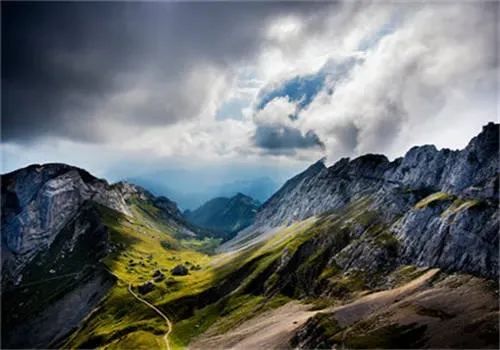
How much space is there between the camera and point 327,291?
18500 centimetres

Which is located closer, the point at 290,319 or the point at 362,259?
the point at 290,319

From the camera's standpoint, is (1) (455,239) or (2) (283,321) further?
(1) (455,239)

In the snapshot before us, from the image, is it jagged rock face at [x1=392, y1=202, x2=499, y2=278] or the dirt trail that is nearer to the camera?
the dirt trail

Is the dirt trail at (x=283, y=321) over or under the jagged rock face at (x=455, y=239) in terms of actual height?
under

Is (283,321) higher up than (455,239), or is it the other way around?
(455,239)

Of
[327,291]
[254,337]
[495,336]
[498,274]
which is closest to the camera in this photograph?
[495,336]

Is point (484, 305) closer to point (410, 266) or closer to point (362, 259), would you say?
point (410, 266)

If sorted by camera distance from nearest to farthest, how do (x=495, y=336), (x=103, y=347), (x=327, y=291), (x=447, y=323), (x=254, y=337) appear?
(x=495, y=336)
(x=447, y=323)
(x=254, y=337)
(x=327, y=291)
(x=103, y=347)

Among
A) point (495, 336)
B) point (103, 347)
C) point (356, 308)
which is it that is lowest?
point (495, 336)

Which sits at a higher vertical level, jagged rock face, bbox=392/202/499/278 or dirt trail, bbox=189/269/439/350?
jagged rock face, bbox=392/202/499/278

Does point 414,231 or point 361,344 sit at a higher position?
point 414,231

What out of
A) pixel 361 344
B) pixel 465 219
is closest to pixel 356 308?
pixel 361 344

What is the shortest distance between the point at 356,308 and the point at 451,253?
50.8m

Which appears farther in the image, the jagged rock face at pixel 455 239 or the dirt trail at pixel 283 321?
the jagged rock face at pixel 455 239
